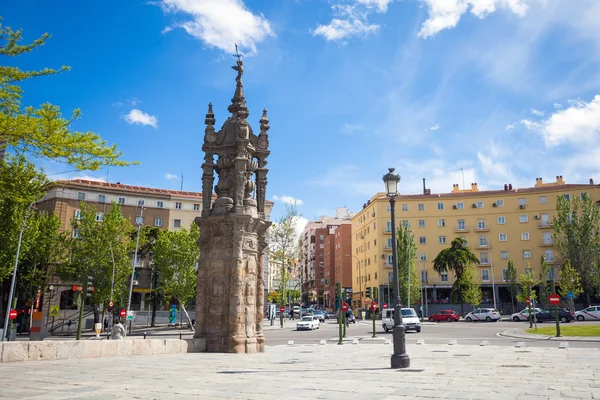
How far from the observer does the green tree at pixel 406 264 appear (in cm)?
6216

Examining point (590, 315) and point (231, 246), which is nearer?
point (231, 246)

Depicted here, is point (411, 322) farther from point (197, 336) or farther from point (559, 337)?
point (197, 336)

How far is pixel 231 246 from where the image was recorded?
1705 centimetres

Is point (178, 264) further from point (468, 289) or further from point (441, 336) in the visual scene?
point (468, 289)

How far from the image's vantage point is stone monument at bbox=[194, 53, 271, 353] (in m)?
16.6

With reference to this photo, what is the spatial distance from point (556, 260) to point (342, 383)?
6747cm

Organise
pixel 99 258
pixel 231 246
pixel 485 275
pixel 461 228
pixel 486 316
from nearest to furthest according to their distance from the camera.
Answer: pixel 231 246
pixel 99 258
pixel 486 316
pixel 485 275
pixel 461 228

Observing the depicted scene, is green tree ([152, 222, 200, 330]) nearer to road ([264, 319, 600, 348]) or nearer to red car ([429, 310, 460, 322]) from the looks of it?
road ([264, 319, 600, 348])

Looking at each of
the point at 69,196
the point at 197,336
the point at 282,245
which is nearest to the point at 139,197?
the point at 69,196

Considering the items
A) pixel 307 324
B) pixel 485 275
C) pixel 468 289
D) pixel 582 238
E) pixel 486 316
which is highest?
pixel 582 238

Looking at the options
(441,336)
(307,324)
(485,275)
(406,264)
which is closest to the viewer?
(441,336)

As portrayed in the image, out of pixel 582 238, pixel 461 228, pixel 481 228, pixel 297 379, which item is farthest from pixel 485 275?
pixel 297 379

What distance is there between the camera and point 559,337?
949 inches

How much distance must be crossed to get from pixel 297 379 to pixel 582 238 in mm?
62120
